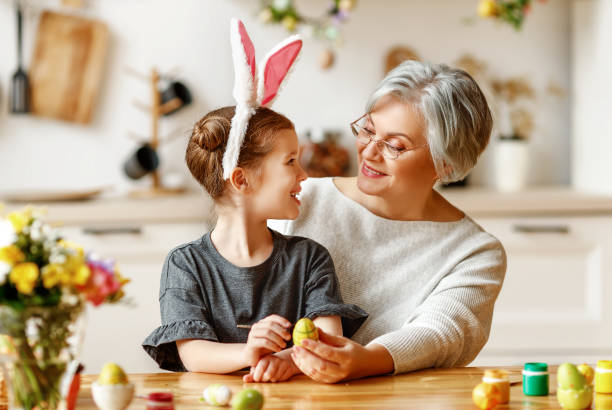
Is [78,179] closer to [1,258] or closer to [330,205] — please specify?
[330,205]

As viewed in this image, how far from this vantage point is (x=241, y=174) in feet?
5.03

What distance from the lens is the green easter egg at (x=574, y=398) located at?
1.17 metres

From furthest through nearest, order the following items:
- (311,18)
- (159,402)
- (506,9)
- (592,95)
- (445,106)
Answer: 1. (311,18)
2. (592,95)
3. (506,9)
4. (445,106)
5. (159,402)

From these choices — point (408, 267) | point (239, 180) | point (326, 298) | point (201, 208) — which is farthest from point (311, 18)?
point (326, 298)

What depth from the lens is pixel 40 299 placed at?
0.96 m

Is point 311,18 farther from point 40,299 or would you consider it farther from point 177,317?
point 40,299

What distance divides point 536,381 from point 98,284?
0.68 meters

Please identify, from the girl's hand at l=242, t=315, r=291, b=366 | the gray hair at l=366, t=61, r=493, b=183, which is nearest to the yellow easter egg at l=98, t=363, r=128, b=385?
the girl's hand at l=242, t=315, r=291, b=366

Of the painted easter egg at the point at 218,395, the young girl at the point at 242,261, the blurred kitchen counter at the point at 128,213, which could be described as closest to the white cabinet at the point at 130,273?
the blurred kitchen counter at the point at 128,213

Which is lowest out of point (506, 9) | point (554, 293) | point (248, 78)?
point (554, 293)

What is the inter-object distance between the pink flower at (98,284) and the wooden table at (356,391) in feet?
0.86

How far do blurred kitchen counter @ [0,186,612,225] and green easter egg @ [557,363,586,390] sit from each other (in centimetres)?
187

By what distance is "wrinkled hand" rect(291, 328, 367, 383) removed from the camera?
1.32 metres

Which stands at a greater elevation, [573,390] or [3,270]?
[3,270]
